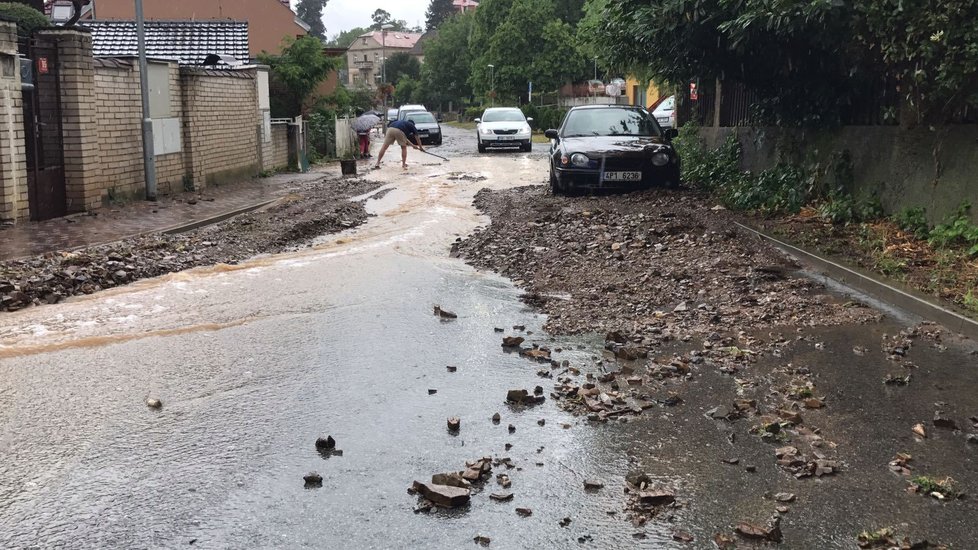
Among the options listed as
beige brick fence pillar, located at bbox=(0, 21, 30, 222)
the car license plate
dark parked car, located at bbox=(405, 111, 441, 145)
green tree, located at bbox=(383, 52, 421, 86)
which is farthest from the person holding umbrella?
green tree, located at bbox=(383, 52, 421, 86)

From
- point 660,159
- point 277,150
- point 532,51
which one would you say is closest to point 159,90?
point 277,150

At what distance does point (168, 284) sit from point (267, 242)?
A: 8.63 ft

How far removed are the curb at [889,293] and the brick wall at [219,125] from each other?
40.7 feet

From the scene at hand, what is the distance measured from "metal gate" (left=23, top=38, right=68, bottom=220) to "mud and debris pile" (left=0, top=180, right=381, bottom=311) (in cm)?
231

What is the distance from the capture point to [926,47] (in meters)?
8.26

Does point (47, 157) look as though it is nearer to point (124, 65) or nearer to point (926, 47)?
point (124, 65)

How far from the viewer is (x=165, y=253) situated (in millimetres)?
10461

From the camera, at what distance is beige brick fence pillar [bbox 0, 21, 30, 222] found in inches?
461

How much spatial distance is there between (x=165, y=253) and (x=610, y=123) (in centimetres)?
797

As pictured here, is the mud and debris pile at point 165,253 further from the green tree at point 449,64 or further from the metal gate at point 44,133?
the green tree at point 449,64

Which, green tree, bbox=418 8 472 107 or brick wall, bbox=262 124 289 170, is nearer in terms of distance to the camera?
brick wall, bbox=262 124 289 170

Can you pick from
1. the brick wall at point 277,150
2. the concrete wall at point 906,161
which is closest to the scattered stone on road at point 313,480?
the concrete wall at point 906,161

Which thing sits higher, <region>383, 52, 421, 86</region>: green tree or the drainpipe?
<region>383, 52, 421, 86</region>: green tree

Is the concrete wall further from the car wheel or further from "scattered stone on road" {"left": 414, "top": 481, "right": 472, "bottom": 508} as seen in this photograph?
"scattered stone on road" {"left": 414, "top": 481, "right": 472, "bottom": 508}
